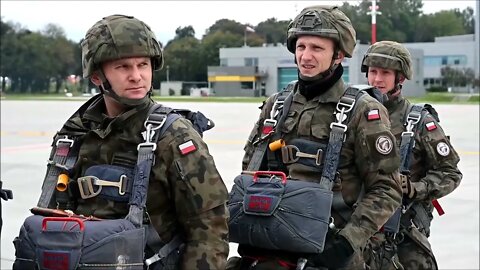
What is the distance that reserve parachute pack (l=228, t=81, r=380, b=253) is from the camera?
2.57m

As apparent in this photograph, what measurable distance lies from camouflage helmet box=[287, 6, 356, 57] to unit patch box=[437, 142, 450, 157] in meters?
1.05

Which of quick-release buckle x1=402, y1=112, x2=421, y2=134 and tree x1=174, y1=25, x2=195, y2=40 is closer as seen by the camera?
quick-release buckle x1=402, y1=112, x2=421, y2=134

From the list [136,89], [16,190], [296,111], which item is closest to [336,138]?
[296,111]

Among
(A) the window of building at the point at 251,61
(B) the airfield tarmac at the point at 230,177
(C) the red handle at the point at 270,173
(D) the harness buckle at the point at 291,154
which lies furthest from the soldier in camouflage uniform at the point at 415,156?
(A) the window of building at the point at 251,61

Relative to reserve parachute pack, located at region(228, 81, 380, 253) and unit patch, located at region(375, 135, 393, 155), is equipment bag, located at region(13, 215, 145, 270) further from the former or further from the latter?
unit patch, located at region(375, 135, 393, 155)

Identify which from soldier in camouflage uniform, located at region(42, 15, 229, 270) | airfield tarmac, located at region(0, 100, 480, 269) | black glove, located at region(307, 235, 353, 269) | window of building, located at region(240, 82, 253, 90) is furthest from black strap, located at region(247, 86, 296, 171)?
window of building, located at region(240, 82, 253, 90)

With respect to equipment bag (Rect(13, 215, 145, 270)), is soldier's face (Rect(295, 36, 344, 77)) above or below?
above

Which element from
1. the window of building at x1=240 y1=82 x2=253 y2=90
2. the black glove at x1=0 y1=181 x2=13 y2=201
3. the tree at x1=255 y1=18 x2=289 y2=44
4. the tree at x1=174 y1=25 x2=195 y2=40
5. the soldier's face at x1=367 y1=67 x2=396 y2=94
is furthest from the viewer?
the tree at x1=174 y1=25 x2=195 y2=40

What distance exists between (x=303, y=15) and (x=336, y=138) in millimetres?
569

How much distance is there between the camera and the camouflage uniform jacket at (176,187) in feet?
6.96

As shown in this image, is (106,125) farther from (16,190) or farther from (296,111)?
(16,190)

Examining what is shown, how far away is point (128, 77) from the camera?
2.19m

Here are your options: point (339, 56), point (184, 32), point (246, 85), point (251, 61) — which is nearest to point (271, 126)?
point (339, 56)

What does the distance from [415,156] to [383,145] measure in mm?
1083
